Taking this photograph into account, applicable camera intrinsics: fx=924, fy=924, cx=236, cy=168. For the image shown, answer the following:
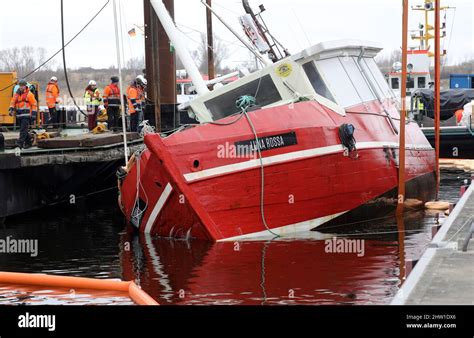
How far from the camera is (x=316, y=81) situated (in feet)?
49.6

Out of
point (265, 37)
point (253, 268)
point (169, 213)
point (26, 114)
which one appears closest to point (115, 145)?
point (26, 114)

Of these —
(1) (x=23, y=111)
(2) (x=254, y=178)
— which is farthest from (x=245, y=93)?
(1) (x=23, y=111)

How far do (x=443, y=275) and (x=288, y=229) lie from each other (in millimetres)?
5994

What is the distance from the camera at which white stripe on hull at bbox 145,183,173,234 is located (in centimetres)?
1352

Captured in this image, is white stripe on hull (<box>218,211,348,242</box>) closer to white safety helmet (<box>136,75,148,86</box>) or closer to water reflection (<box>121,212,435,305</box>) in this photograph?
water reflection (<box>121,212,435,305</box>)

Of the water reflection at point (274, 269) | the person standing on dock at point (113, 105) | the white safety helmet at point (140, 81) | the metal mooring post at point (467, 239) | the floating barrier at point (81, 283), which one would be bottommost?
the water reflection at point (274, 269)

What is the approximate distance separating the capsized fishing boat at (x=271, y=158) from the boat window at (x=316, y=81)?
16 millimetres

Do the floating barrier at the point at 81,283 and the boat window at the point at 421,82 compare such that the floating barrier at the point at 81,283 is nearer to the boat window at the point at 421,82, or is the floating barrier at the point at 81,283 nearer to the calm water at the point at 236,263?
the calm water at the point at 236,263

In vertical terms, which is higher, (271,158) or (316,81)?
(316,81)

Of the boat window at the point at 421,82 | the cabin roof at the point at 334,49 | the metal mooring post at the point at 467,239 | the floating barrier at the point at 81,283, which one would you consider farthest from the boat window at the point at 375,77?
the boat window at the point at 421,82

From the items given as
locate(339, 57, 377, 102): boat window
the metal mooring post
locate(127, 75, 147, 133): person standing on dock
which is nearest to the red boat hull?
locate(339, 57, 377, 102): boat window

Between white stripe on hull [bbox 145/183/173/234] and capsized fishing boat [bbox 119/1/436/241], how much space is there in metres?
0.02

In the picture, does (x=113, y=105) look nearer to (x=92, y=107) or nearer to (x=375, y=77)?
(x=92, y=107)

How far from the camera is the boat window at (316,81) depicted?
15070mm
